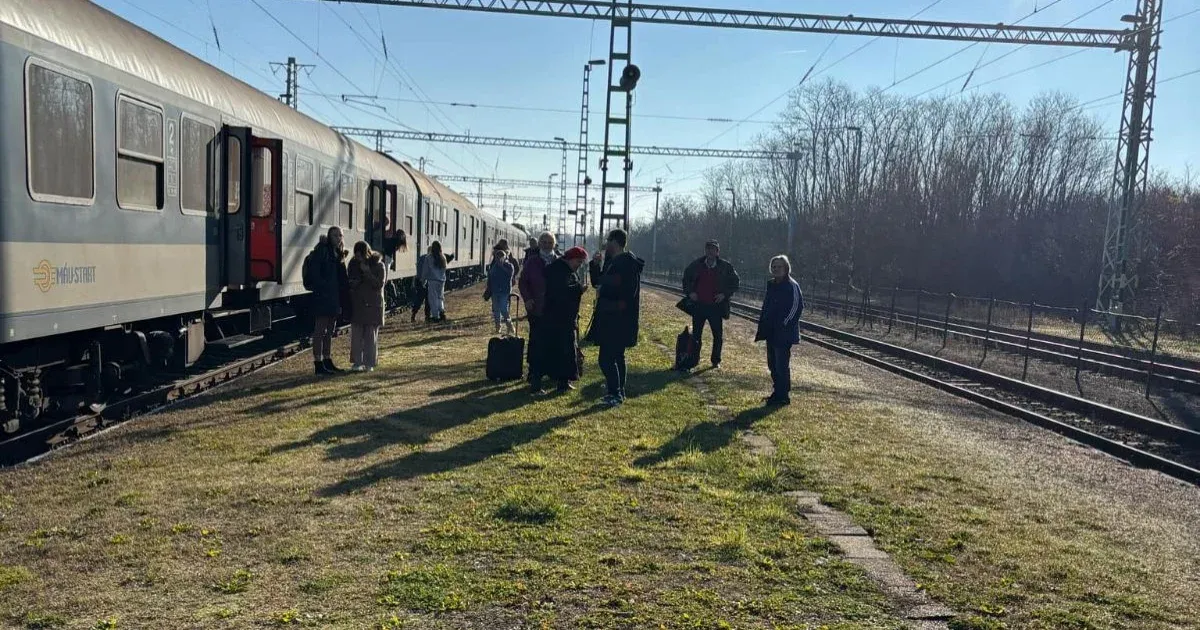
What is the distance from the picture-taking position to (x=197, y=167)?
904cm

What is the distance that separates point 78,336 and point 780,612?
639 cm

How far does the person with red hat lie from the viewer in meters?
9.35

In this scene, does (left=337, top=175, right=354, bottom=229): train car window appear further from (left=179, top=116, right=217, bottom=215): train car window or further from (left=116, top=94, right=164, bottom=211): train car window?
(left=116, top=94, right=164, bottom=211): train car window

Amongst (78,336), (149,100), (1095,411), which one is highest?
(149,100)

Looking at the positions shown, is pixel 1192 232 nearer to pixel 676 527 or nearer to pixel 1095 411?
pixel 1095 411

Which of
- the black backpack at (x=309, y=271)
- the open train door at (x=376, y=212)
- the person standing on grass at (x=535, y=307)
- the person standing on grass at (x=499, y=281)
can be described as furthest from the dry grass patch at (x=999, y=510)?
the open train door at (x=376, y=212)

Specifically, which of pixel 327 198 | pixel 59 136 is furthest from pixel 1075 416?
pixel 59 136

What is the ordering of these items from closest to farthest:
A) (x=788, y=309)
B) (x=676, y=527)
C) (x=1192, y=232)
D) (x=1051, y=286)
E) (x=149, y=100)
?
(x=676, y=527) < (x=149, y=100) < (x=788, y=309) < (x=1192, y=232) < (x=1051, y=286)

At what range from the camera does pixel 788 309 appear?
32.5ft

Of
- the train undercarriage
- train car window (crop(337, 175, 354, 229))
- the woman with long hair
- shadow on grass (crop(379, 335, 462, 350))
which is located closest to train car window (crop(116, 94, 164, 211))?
the train undercarriage

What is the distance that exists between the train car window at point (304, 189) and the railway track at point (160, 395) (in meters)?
2.02

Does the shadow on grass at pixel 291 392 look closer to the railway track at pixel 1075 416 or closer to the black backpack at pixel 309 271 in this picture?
the black backpack at pixel 309 271

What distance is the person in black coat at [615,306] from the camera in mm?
9109

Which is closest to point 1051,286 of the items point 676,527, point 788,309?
point 788,309
